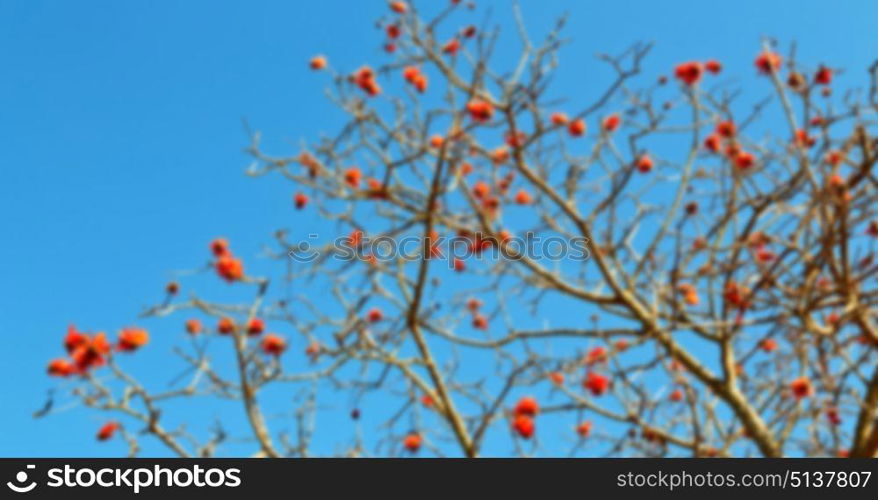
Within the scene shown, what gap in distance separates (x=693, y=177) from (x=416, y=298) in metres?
1.83

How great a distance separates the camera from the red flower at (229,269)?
3.79 m

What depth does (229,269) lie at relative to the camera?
12.4 ft

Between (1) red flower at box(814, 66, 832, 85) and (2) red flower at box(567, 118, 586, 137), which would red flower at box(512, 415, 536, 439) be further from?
(1) red flower at box(814, 66, 832, 85)

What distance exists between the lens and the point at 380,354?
4.00 meters

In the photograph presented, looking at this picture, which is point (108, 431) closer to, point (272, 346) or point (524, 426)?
point (272, 346)

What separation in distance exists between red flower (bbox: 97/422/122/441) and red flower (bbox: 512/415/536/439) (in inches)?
70.0

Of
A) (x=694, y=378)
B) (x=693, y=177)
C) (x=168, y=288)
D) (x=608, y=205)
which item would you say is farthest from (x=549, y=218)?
(x=168, y=288)

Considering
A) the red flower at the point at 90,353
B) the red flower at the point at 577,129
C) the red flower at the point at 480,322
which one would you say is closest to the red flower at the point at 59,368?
the red flower at the point at 90,353

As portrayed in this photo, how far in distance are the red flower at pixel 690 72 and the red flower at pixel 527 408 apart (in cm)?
211

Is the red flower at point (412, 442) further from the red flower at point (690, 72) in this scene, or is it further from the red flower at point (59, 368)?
the red flower at point (690, 72)
